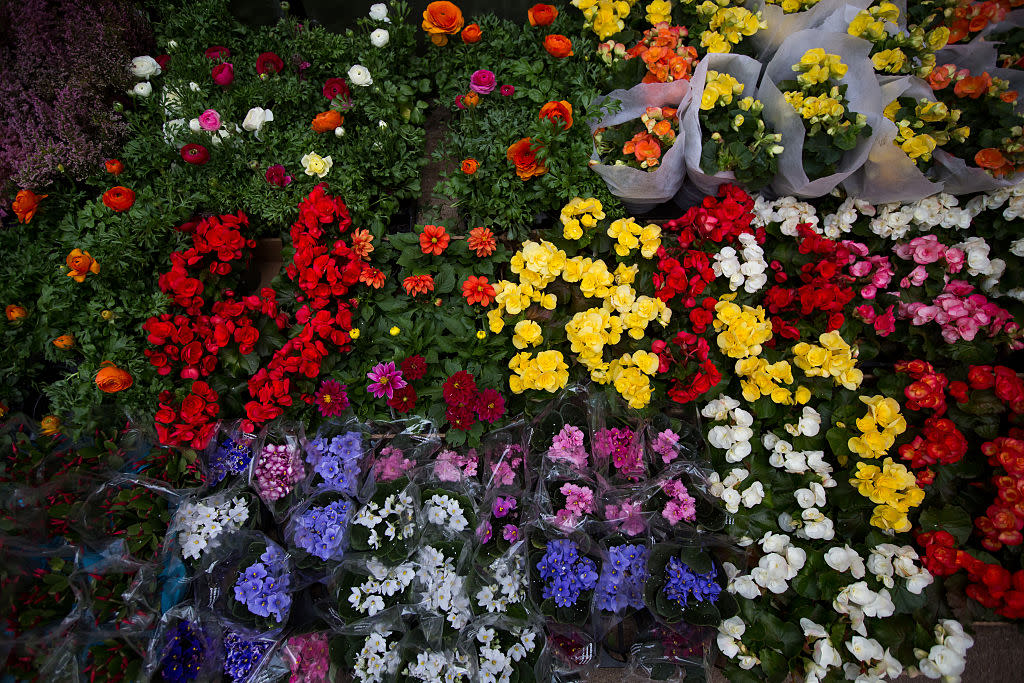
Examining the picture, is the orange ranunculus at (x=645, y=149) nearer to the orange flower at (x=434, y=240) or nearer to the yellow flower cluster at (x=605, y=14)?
the yellow flower cluster at (x=605, y=14)

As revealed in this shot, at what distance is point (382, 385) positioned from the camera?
193 cm

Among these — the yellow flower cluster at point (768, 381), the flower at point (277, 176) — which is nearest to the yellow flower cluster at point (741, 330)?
the yellow flower cluster at point (768, 381)

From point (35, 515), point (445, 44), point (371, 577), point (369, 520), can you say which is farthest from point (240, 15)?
point (371, 577)

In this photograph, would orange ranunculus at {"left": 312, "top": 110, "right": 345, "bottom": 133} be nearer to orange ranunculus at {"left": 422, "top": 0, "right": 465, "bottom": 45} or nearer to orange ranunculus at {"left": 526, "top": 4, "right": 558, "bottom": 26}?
orange ranunculus at {"left": 422, "top": 0, "right": 465, "bottom": 45}

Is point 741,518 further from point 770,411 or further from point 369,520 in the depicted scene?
point 369,520

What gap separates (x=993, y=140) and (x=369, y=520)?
2.77 m

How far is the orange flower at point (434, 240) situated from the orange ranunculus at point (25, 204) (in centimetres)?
160

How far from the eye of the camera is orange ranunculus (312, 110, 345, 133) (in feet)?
7.63

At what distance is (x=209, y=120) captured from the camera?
7.45ft

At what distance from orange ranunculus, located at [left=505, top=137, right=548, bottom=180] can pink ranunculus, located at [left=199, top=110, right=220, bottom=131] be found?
1.29 m

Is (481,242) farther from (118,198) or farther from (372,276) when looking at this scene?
(118,198)

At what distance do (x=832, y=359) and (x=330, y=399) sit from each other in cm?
182

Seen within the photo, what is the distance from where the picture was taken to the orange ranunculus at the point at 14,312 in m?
2.03

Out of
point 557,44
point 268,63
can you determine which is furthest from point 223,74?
point 557,44
